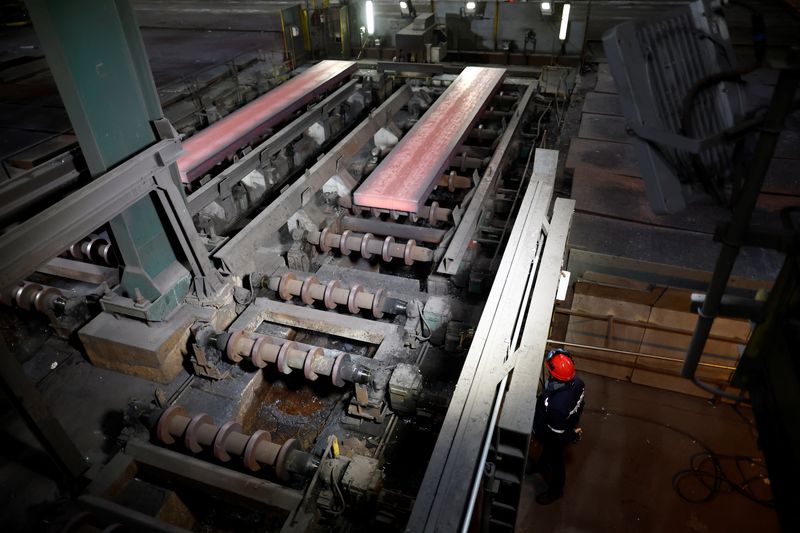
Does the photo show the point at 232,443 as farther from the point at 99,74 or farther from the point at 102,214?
the point at 99,74

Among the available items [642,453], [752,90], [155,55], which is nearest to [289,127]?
[642,453]

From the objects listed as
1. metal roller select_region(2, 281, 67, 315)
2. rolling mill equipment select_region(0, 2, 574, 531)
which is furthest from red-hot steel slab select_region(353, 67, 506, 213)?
metal roller select_region(2, 281, 67, 315)

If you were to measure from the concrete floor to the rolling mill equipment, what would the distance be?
299 centimetres

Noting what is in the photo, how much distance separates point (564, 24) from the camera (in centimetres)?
992

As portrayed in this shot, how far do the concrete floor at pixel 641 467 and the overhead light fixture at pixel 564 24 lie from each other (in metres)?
6.80

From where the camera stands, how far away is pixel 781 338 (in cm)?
216

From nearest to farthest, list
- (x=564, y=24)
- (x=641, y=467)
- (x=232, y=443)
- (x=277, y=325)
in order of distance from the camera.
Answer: (x=232, y=443), (x=277, y=325), (x=641, y=467), (x=564, y=24)

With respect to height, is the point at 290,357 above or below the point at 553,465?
above

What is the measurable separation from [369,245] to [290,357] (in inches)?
63.0

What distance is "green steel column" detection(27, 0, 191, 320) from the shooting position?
3072 millimetres

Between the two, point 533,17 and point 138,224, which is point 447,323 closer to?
point 138,224

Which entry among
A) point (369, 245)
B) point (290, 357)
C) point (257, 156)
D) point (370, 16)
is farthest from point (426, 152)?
point (370, 16)

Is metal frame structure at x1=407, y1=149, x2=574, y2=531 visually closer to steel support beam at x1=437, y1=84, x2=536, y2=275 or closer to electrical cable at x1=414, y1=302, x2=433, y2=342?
steel support beam at x1=437, y1=84, x2=536, y2=275

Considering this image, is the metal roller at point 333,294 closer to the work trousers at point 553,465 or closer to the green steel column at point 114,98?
the green steel column at point 114,98
